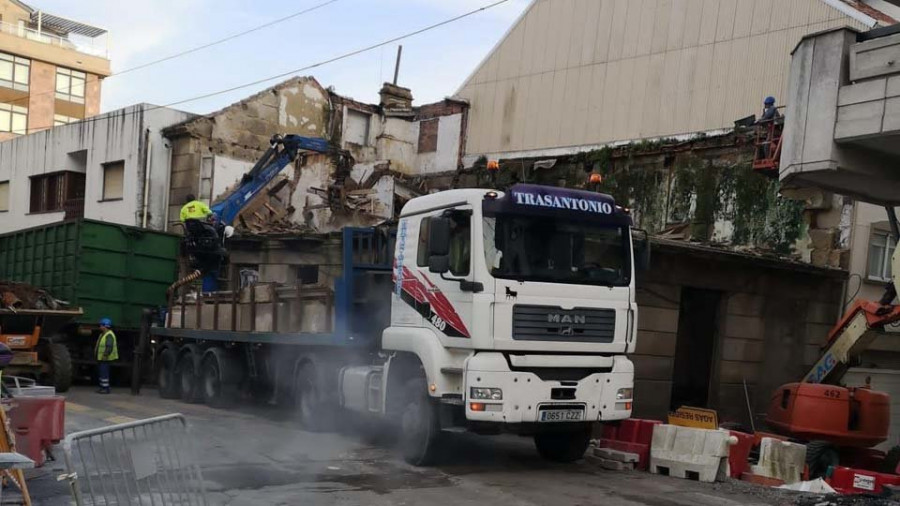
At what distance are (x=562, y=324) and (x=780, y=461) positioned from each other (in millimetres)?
3335

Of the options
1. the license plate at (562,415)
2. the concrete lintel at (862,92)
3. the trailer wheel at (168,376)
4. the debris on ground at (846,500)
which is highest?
the concrete lintel at (862,92)

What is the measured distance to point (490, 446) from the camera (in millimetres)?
10883

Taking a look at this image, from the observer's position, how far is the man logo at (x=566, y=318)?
27.5 feet

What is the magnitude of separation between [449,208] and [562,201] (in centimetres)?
119

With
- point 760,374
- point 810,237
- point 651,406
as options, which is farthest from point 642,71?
point 651,406

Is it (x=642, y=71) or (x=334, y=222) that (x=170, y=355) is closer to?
(x=334, y=222)

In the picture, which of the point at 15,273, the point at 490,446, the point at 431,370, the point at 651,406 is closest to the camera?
the point at 431,370

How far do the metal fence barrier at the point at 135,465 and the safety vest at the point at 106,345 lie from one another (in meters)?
11.9

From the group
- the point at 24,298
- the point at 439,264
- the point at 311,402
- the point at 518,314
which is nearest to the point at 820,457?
the point at 518,314

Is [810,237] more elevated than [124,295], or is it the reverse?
[810,237]

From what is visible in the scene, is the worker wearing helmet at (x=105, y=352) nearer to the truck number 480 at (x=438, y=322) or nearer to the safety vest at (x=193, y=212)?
the safety vest at (x=193, y=212)

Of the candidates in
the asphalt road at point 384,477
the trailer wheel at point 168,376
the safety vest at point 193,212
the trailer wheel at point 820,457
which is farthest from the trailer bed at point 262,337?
the trailer wheel at point 820,457

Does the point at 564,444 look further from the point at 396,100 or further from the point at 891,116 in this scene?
the point at 396,100

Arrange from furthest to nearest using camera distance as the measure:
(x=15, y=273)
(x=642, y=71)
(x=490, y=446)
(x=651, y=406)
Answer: (x=642, y=71)
(x=15, y=273)
(x=651, y=406)
(x=490, y=446)
